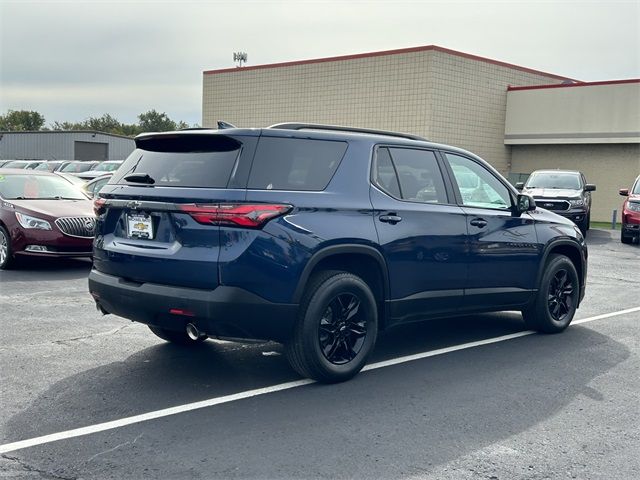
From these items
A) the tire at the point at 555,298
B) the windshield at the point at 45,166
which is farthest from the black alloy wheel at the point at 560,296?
the windshield at the point at 45,166

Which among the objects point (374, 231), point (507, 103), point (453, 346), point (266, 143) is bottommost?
point (453, 346)

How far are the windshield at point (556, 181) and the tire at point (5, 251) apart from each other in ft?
49.7

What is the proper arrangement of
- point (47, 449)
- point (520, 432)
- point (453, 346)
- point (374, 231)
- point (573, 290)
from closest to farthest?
point (47, 449), point (520, 432), point (374, 231), point (453, 346), point (573, 290)

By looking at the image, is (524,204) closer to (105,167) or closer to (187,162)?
(187,162)

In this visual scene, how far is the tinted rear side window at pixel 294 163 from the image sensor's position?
544 cm

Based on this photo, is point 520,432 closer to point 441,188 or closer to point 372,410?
point 372,410

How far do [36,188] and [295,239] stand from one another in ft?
28.3

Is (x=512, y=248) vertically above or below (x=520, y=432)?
above

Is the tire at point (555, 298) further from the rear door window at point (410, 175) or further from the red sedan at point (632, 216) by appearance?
the red sedan at point (632, 216)

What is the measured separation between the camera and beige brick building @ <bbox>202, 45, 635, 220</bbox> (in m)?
29.4

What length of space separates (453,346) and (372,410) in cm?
218

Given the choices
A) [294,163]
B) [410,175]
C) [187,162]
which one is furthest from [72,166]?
[294,163]

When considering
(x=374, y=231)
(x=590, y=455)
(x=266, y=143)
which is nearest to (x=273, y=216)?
(x=266, y=143)

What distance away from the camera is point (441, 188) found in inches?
265
